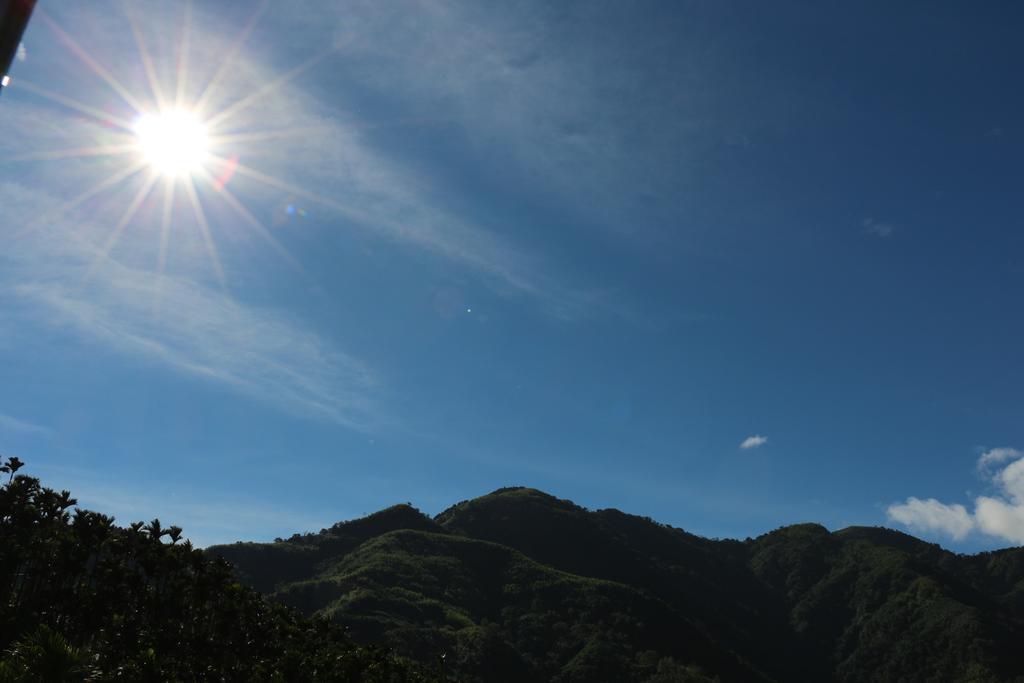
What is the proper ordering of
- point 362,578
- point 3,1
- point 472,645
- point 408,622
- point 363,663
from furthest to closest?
point 362,578 < point 408,622 < point 472,645 < point 363,663 < point 3,1

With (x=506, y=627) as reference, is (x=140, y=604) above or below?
below

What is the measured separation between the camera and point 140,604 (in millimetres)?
72625

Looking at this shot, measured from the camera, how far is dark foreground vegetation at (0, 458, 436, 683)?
64250mm

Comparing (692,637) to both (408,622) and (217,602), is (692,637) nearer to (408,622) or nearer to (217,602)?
(408,622)

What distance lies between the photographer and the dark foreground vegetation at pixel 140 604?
211ft

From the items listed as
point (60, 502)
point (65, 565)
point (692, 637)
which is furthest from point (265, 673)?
point (692, 637)

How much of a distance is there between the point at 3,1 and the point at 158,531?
295ft

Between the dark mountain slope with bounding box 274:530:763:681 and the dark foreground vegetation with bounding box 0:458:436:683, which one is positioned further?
the dark mountain slope with bounding box 274:530:763:681

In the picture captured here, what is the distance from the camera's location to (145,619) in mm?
73188

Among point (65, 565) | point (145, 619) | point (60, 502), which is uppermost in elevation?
point (60, 502)

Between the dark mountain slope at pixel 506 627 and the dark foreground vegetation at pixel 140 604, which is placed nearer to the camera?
the dark foreground vegetation at pixel 140 604

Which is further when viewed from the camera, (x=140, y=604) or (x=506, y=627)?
(x=506, y=627)

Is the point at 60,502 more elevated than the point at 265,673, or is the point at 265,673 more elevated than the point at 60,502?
the point at 60,502

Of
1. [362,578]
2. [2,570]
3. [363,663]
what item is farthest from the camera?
[362,578]
